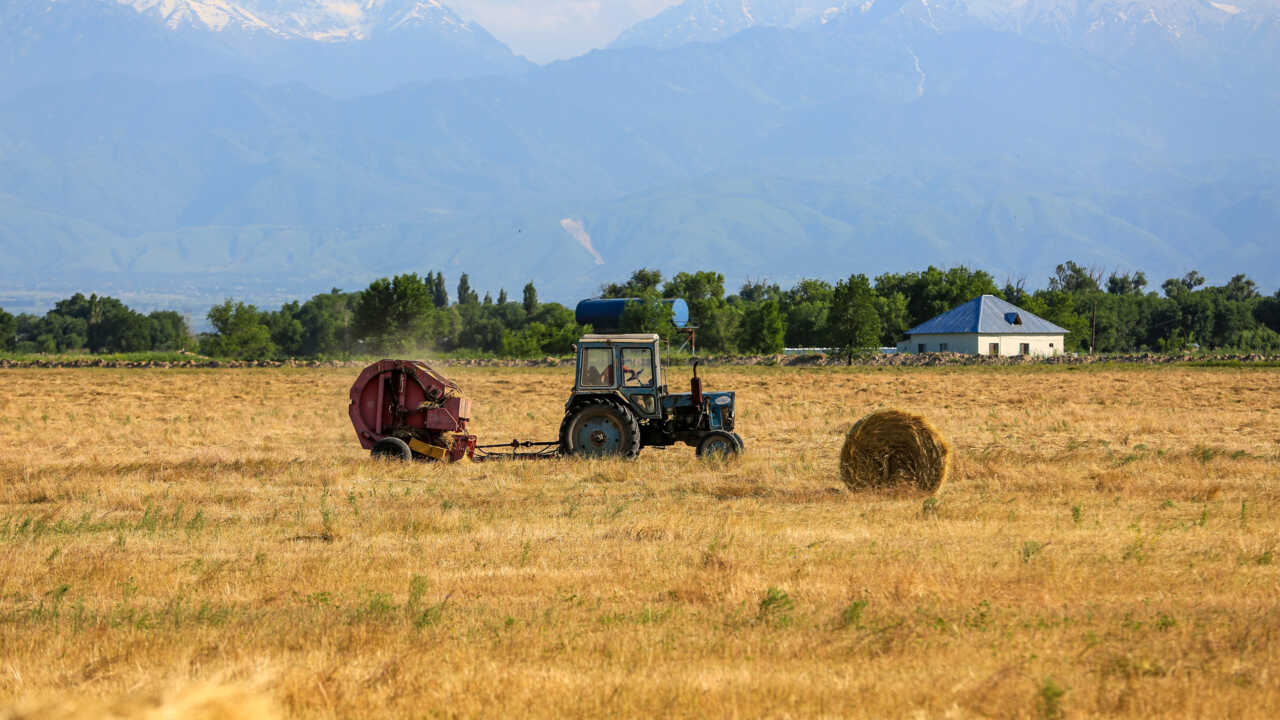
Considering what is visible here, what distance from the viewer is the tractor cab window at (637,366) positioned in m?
17.9

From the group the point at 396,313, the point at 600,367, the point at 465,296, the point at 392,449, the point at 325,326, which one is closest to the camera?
the point at 392,449

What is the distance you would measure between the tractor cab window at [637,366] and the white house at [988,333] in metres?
65.0

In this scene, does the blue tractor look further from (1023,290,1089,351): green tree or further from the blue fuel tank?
(1023,290,1089,351): green tree

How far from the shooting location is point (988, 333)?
80562 millimetres

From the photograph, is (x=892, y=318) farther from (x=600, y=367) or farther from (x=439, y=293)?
(x=600, y=367)

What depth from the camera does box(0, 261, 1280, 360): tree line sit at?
82.6 m

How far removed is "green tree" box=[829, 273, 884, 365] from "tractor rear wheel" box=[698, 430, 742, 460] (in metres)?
52.8

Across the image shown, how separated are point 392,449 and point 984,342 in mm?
68593

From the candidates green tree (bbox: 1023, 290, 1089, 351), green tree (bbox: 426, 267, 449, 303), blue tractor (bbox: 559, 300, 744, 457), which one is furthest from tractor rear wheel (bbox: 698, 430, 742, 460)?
green tree (bbox: 426, 267, 449, 303)

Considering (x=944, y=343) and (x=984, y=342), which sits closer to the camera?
(x=984, y=342)

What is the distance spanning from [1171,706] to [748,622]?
8.98ft

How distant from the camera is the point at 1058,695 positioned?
6301 millimetres

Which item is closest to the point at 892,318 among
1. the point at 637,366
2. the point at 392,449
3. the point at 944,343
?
the point at 944,343

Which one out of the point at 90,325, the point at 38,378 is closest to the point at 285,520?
the point at 38,378
